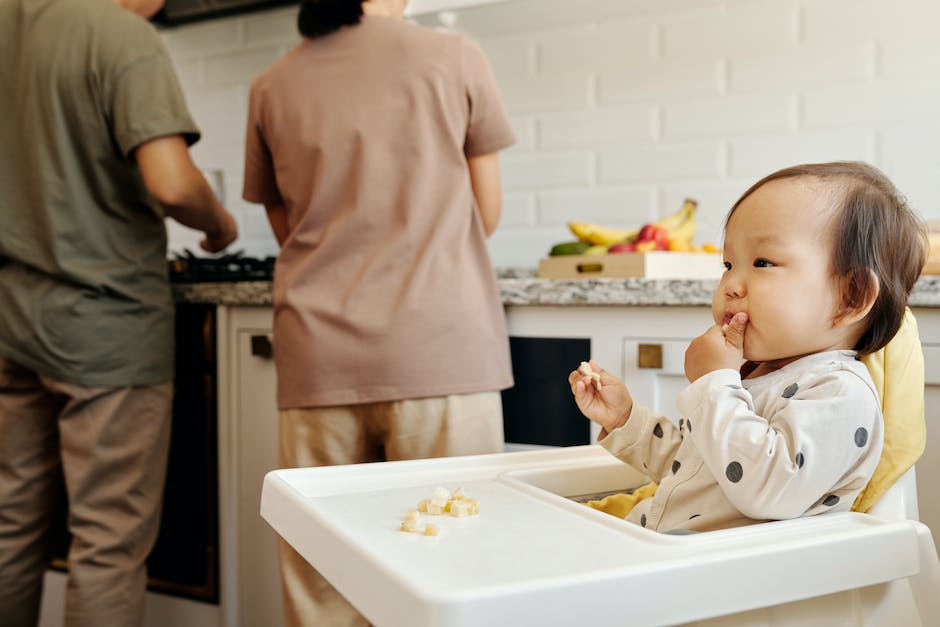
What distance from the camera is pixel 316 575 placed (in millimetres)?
1469

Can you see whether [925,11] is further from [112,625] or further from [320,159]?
[112,625]

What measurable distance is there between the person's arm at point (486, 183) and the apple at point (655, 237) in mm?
309

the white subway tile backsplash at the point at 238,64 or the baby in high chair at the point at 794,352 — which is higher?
the white subway tile backsplash at the point at 238,64

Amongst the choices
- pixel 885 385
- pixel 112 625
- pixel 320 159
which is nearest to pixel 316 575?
Answer: pixel 112 625

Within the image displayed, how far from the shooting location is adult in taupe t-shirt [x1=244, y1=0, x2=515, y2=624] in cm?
136

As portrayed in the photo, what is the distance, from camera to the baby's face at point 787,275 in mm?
817

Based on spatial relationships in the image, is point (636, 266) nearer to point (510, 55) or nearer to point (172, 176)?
point (172, 176)

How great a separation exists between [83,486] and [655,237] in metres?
1.15

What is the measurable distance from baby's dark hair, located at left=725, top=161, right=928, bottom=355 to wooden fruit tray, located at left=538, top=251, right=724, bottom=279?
2.27 ft

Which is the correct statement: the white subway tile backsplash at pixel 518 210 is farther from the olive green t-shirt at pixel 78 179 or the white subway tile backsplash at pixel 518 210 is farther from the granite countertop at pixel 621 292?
the olive green t-shirt at pixel 78 179

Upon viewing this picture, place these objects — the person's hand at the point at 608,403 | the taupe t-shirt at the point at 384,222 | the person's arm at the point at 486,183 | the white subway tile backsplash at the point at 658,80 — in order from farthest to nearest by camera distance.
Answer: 1. the white subway tile backsplash at the point at 658,80
2. the person's arm at the point at 486,183
3. the taupe t-shirt at the point at 384,222
4. the person's hand at the point at 608,403

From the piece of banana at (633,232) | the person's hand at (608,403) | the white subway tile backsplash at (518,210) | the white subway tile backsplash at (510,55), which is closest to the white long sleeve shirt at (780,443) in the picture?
the person's hand at (608,403)

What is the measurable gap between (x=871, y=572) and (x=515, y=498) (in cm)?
30

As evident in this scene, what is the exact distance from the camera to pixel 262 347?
1805mm
